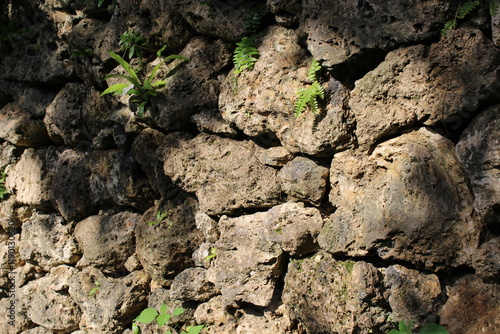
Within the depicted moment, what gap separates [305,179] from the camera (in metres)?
2.42

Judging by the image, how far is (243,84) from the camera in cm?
260

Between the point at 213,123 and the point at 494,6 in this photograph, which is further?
the point at 213,123

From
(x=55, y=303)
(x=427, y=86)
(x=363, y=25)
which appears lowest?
(x=55, y=303)

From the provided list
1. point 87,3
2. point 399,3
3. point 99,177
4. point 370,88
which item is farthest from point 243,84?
point 87,3

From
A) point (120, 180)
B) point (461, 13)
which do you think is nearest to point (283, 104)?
point (461, 13)

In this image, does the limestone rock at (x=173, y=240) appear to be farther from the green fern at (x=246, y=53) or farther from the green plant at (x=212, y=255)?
the green fern at (x=246, y=53)

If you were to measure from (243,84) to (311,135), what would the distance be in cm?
57

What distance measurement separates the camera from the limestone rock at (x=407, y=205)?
1950 mm

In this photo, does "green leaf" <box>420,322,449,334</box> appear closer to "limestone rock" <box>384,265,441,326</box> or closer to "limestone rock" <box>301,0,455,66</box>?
"limestone rock" <box>384,265,441,326</box>

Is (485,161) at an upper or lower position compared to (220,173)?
upper

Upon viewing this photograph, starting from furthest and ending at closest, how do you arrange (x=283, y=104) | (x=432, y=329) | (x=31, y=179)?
1. (x=31, y=179)
2. (x=283, y=104)
3. (x=432, y=329)

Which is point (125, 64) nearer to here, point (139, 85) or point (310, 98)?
point (139, 85)

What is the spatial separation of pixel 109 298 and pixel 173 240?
842 mm

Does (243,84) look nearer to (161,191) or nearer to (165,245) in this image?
(161,191)
